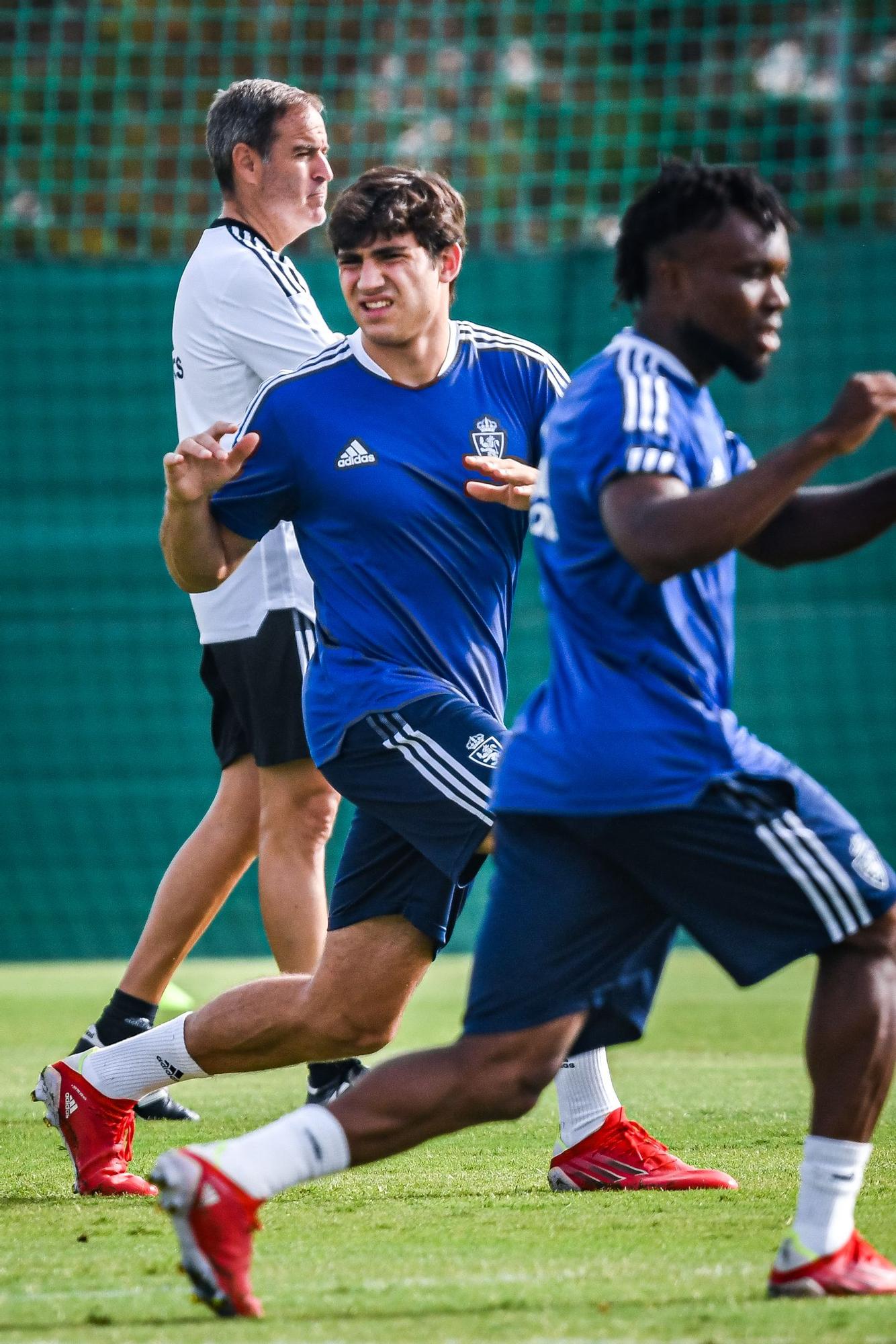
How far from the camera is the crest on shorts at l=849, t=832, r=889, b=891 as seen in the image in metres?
3.11

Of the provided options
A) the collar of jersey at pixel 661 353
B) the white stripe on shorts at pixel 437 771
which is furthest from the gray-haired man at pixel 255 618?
the collar of jersey at pixel 661 353

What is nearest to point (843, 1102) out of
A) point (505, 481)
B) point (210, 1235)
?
point (210, 1235)

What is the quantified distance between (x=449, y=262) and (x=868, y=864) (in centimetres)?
194

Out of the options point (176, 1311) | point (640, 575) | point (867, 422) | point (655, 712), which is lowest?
point (176, 1311)

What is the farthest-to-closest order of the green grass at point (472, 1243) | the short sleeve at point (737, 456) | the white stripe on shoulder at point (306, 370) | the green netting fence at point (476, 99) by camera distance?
the green netting fence at point (476, 99)
the white stripe on shoulder at point (306, 370)
the short sleeve at point (737, 456)
the green grass at point (472, 1243)

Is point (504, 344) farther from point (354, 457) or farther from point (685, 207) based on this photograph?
point (685, 207)

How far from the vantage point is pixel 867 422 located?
10.2 ft

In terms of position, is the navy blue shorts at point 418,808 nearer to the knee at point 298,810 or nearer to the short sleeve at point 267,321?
the knee at point 298,810

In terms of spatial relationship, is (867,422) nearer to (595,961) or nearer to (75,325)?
(595,961)

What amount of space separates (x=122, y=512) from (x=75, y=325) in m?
1.01

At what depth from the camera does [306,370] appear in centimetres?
440

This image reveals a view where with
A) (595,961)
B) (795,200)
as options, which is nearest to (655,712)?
(595,961)

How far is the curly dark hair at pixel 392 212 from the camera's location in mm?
4293

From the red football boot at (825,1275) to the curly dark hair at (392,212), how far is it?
2269 millimetres
